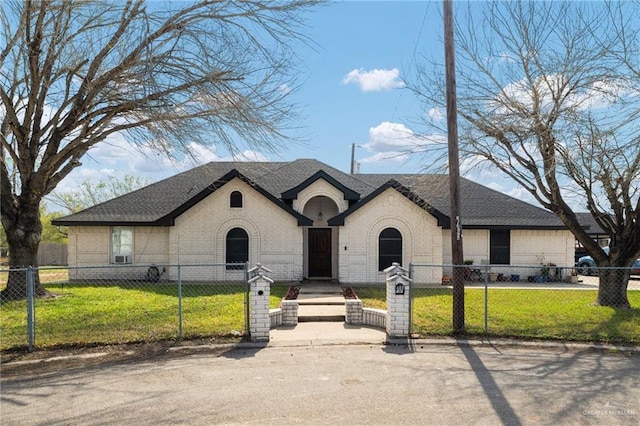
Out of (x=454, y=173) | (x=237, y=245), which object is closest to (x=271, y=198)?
(x=237, y=245)

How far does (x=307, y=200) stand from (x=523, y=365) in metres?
11.9

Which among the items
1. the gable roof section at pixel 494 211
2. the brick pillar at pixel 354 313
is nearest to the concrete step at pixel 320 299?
the brick pillar at pixel 354 313

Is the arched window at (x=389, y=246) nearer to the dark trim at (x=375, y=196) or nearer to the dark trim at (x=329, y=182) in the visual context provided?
the dark trim at (x=375, y=196)

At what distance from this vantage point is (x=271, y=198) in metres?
17.1

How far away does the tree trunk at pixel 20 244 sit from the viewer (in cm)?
1273

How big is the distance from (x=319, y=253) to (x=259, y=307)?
10378 millimetres

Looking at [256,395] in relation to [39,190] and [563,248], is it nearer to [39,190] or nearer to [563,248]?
[39,190]

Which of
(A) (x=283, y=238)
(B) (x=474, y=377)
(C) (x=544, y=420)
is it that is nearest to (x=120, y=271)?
(A) (x=283, y=238)

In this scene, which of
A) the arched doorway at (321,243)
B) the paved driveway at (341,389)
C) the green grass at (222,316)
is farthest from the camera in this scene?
the arched doorway at (321,243)

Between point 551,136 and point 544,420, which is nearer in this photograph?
point 544,420

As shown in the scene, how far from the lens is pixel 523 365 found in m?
7.03

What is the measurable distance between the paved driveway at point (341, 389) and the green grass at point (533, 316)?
1.04 metres

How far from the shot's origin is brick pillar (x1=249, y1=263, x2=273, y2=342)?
→ 8227mm

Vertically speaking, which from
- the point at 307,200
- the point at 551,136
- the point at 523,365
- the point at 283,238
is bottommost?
the point at 523,365
